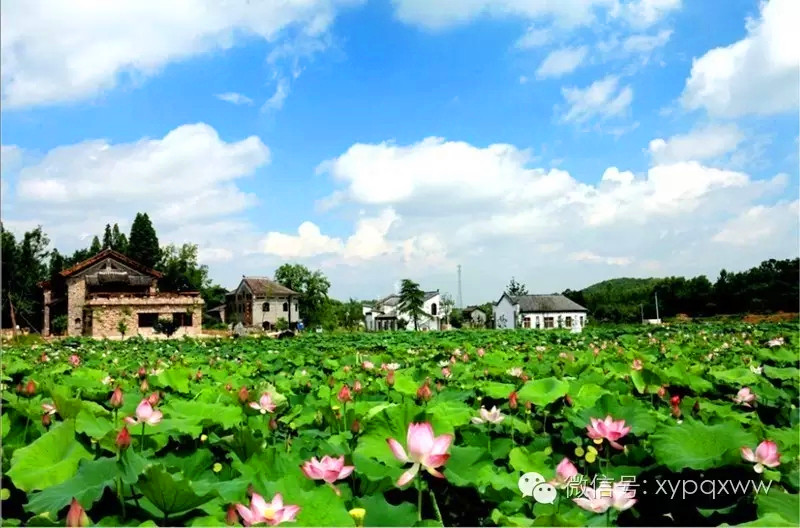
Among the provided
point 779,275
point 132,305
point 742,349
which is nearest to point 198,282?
point 132,305

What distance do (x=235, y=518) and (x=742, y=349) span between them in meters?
5.05

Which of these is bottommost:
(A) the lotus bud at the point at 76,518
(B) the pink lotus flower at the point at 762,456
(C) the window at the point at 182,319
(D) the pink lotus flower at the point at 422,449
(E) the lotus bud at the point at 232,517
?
(B) the pink lotus flower at the point at 762,456

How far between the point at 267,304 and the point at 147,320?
1672 centimetres

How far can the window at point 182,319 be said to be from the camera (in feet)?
97.9

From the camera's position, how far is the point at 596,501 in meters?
1.24

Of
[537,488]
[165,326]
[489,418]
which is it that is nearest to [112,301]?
[165,326]

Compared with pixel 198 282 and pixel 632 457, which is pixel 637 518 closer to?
pixel 632 457

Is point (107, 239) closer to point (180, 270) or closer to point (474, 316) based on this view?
point (180, 270)

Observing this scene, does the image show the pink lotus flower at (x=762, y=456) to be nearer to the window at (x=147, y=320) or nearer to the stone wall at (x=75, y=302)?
the window at (x=147, y=320)

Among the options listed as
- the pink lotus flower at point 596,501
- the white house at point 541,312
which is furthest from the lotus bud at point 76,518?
the white house at point 541,312

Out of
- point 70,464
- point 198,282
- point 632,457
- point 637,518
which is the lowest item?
point 637,518

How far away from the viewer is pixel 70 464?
1354mm

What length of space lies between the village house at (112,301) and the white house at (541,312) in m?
31.0

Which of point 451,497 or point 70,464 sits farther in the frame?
point 451,497
